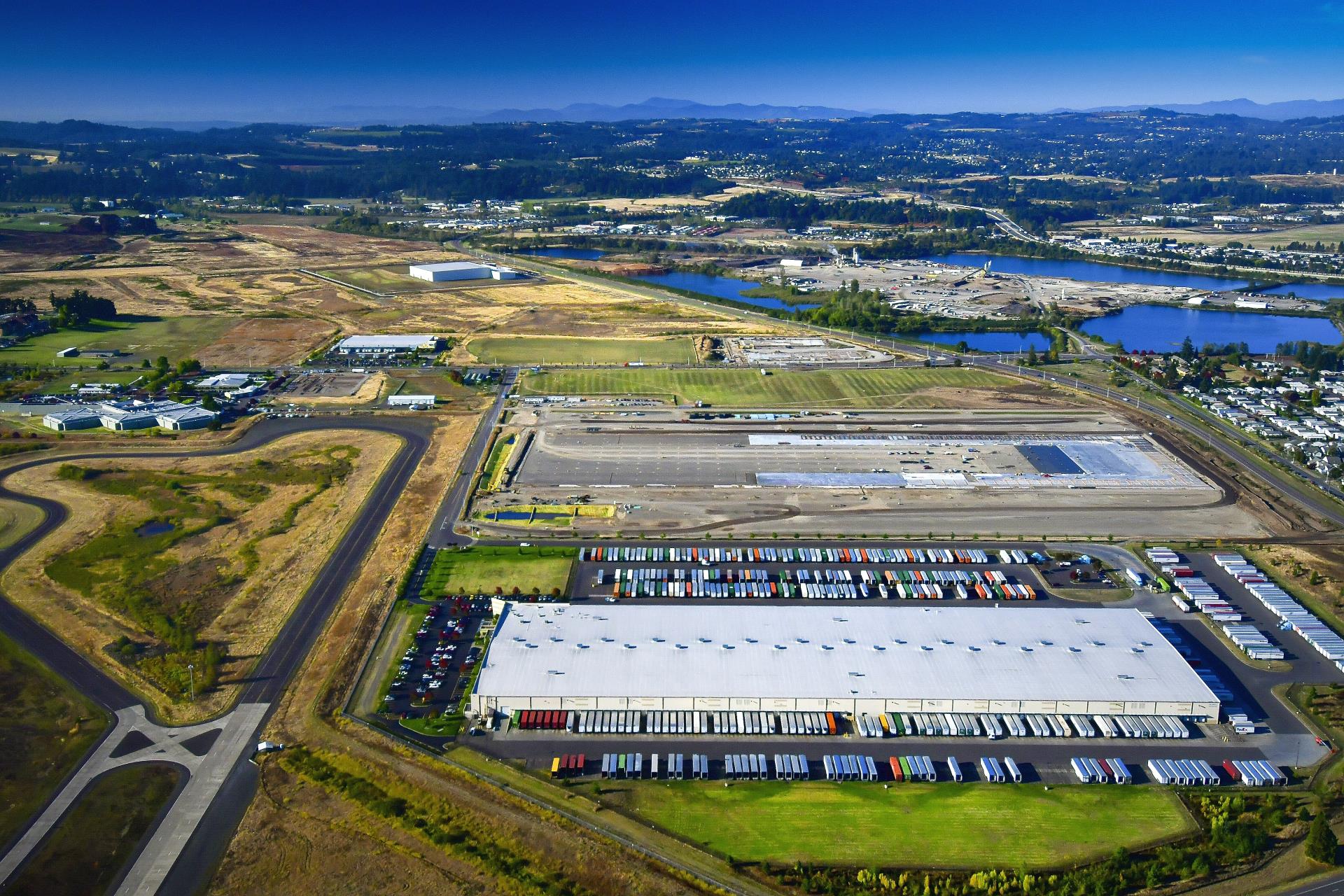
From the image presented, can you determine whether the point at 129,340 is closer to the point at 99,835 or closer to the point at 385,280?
the point at 385,280

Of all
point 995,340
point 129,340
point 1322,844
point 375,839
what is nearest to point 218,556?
point 375,839

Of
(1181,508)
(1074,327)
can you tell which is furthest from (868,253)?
(1181,508)

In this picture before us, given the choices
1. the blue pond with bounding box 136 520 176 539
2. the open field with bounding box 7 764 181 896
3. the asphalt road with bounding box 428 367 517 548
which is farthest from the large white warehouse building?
the blue pond with bounding box 136 520 176 539

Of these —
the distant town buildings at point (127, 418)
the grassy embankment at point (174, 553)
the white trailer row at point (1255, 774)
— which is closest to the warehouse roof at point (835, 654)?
the white trailer row at point (1255, 774)

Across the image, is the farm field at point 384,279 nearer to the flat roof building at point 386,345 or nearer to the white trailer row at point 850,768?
the flat roof building at point 386,345

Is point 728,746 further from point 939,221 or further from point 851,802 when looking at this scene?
point 939,221

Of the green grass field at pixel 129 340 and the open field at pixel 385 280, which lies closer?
the green grass field at pixel 129 340
